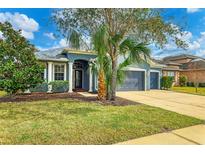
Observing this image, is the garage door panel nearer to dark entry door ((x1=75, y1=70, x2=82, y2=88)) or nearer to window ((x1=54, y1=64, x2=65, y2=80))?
dark entry door ((x1=75, y1=70, x2=82, y2=88))

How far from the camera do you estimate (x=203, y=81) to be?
98.2 ft

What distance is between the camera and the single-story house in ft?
55.8

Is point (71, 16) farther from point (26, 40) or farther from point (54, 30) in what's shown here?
point (26, 40)

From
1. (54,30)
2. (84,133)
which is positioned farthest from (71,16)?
(84,133)

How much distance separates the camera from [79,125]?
6.70m

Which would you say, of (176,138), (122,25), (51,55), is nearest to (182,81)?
(51,55)

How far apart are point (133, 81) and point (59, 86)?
24.1 ft

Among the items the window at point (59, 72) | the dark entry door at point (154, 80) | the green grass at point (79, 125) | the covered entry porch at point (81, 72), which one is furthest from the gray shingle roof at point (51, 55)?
the dark entry door at point (154, 80)

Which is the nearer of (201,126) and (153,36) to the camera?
(201,126)

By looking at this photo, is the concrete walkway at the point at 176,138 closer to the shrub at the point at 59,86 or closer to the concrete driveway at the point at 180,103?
the concrete driveway at the point at 180,103

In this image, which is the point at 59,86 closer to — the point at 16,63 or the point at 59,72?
the point at 59,72
